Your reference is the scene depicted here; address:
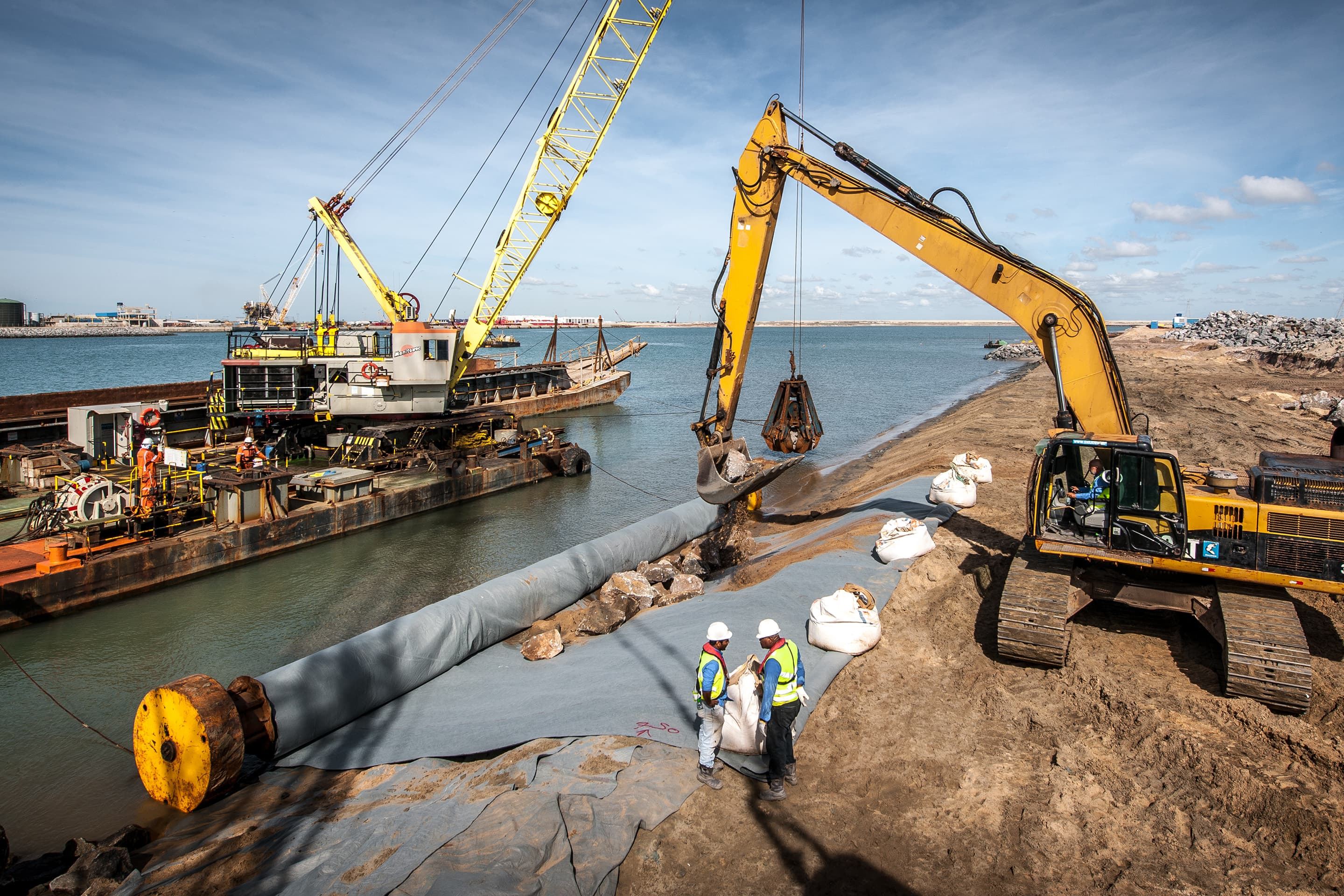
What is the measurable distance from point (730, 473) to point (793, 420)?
A: 1.58m

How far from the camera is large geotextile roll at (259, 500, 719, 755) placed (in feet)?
23.9

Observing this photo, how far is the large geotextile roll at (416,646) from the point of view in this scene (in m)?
7.29

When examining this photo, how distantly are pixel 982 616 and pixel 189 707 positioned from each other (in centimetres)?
839

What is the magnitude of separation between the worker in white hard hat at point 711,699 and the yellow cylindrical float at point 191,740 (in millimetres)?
4303

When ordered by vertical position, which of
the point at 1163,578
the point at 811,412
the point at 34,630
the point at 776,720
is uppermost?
the point at 811,412

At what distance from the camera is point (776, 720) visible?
556 cm

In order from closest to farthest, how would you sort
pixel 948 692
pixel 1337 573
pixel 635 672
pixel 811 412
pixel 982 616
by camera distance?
pixel 1337 573 < pixel 948 692 < pixel 635 672 < pixel 982 616 < pixel 811 412

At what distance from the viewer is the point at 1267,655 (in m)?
6.40

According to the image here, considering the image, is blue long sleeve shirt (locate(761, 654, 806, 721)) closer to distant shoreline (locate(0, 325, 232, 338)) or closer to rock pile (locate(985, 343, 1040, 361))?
rock pile (locate(985, 343, 1040, 361))

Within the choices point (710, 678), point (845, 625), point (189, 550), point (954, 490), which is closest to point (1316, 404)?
point (954, 490)

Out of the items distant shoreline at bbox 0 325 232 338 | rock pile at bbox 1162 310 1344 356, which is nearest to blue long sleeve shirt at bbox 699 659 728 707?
rock pile at bbox 1162 310 1344 356

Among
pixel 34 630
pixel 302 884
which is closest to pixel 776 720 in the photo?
pixel 302 884

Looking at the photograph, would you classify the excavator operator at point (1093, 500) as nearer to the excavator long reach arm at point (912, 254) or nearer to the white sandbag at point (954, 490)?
the excavator long reach arm at point (912, 254)

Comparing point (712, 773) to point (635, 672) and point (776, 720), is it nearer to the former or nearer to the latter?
point (776, 720)
